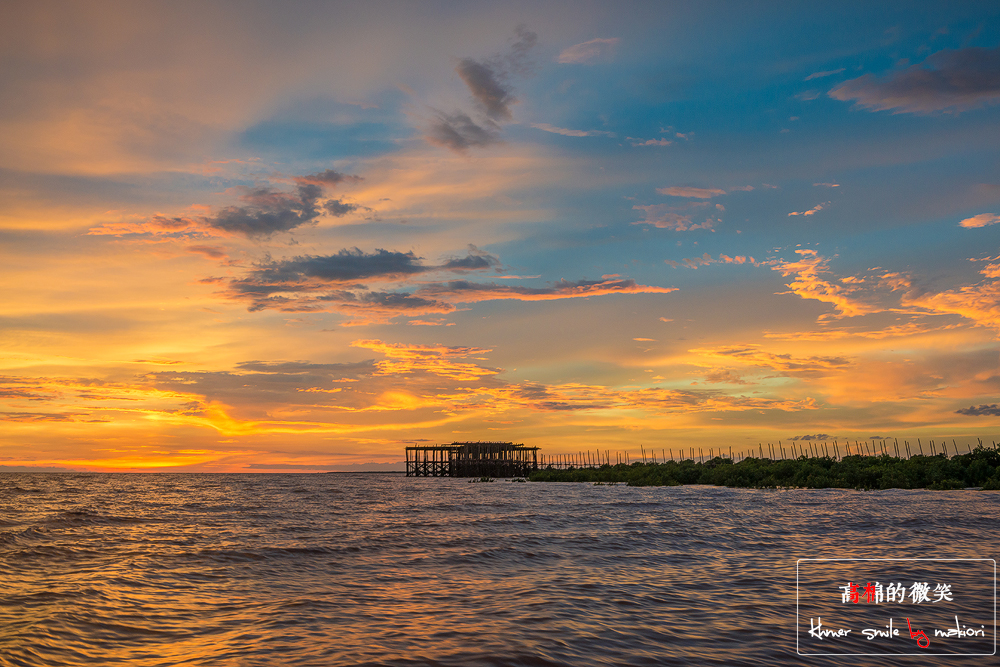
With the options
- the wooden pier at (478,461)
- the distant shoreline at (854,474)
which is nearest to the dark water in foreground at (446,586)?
the distant shoreline at (854,474)

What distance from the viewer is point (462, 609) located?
11258mm

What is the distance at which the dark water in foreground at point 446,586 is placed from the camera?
893cm

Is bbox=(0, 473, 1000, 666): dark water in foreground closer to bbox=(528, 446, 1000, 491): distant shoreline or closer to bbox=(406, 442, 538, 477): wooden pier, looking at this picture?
bbox=(528, 446, 1000, 491): distant shoreline

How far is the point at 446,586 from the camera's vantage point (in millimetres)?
13562

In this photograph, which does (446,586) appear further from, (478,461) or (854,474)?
(478,461)

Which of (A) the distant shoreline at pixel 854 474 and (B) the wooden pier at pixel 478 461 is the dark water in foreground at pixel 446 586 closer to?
(A) the distant shoreline at pixel 854 474

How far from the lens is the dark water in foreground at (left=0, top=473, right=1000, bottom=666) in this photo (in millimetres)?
8930

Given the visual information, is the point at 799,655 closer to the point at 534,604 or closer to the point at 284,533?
the point at 534,604

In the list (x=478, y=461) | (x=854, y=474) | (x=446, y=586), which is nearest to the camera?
(x=446, y=586)

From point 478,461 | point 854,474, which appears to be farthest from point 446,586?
point 478,461

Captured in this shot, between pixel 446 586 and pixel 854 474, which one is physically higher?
pixel 446 586

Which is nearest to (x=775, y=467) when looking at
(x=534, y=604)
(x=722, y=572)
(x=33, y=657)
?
(x=722, y=572)

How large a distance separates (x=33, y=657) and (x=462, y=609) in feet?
22.4

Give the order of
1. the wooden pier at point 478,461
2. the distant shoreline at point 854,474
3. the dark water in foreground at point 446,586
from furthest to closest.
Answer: the wooden pier at point 478,461
the distant shoreline at point 854,474
the dark water in foreground at point 446,586
